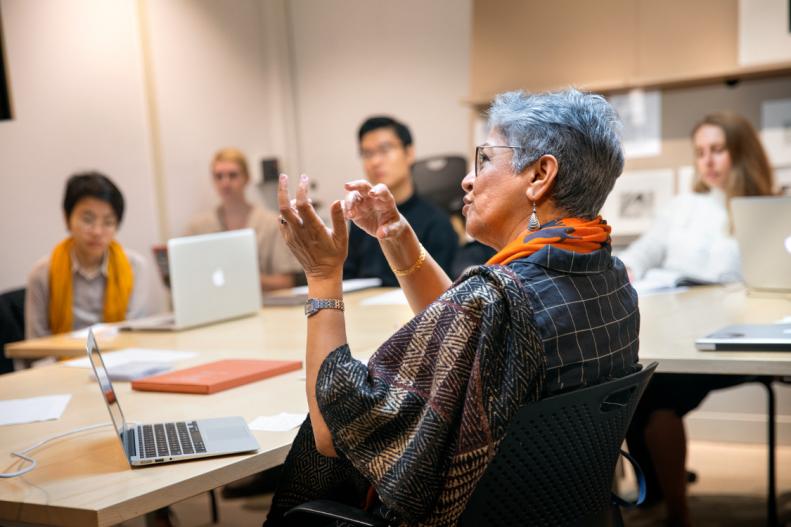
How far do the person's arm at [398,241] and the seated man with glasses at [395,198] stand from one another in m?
2.02

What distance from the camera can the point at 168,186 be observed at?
16.5ft

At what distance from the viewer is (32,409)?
6.19 ft

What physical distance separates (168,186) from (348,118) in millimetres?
1300

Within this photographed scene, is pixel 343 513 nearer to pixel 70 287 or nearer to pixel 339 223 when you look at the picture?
pixel 339 223

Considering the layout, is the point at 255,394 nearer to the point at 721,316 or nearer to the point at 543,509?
the point at 543,509

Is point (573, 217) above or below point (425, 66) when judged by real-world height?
below

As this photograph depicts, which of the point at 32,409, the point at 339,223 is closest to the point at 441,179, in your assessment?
the point at 32,409

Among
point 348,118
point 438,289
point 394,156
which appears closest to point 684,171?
point 394,156

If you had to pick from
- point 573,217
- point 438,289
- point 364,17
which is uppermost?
point 364,17

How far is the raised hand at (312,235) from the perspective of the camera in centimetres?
141

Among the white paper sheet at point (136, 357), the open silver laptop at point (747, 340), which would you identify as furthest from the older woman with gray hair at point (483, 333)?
the white paper sheet at point (136, 357)

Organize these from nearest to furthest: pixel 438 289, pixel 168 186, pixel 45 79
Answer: pixel 438 289 < pixel 45 79 < pixel 168 186

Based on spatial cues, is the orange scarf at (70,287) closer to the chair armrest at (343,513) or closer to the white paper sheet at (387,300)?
the white paper sheet at (387,300)

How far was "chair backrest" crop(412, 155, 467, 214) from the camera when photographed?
15.8ft
